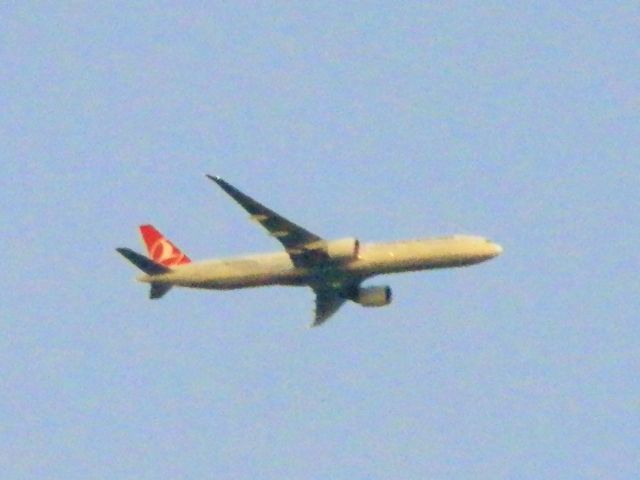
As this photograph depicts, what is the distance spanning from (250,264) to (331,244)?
5.24 m

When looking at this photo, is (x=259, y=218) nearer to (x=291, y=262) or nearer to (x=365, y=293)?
(x=291, y=262)

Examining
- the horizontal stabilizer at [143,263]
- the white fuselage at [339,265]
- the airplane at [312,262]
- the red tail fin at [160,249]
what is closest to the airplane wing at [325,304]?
the airplane at [312,262]

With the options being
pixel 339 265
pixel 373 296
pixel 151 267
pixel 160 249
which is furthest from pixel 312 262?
pixel 160 249

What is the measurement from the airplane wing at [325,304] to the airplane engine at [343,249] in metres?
7.11

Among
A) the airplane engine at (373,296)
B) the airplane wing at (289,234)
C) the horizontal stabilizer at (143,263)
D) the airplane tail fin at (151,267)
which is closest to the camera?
the airplane wing at (289,234)

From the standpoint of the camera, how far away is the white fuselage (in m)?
92.8

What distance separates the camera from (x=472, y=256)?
3671 inches

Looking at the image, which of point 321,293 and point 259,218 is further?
point 321,293

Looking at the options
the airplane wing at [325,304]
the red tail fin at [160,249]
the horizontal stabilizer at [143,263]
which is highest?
the red tail fin at [160,249]

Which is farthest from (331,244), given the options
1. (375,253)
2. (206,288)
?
(206,288)

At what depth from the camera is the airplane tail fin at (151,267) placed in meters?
95.2

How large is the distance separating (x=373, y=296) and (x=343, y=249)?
27.5 feet

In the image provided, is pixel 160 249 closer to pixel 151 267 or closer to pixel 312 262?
pixel 151 267

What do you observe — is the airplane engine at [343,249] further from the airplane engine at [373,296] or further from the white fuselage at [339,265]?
the airplane engine at [373,296]
